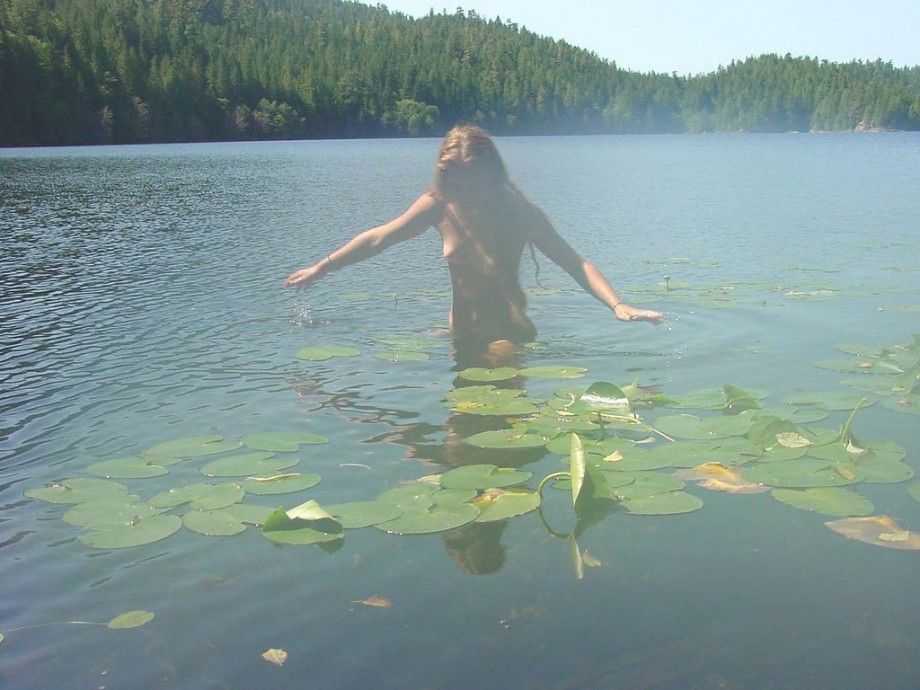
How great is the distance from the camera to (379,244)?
7.52 metres

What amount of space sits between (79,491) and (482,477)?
2031 millimetres

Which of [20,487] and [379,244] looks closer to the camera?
[20,487]

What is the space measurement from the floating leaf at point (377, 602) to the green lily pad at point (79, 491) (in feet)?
5.57

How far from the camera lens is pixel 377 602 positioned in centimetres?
369

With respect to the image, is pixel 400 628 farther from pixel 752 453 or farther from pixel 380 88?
pixel 380 88

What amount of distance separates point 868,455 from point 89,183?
35079 millimetres

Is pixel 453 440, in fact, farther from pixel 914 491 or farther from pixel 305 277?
pixel 914 491

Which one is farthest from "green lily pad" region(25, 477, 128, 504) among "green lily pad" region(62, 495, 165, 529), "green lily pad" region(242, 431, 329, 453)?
"green lily pad" region(242, 431, 329, 453)

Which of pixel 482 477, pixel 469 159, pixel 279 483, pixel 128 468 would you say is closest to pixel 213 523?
pixel 279 483

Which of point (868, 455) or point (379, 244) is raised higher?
point (379, 244)

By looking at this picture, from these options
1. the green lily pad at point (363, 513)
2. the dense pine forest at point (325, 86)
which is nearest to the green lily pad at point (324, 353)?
the green lily pad at point (363, 513)

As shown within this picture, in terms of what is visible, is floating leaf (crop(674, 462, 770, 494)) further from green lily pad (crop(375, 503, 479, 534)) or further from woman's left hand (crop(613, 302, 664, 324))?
woman's left hand (crop(613, 302, 664, 324))

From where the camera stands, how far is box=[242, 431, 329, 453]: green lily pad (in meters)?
5.46

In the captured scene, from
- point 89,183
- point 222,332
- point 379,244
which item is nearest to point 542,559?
point 379,244
